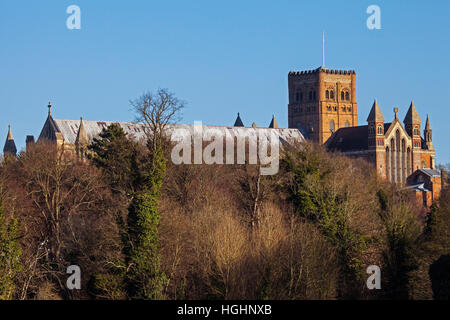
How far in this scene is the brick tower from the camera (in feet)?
471

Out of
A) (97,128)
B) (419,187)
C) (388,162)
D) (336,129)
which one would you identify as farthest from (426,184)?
(97,128)

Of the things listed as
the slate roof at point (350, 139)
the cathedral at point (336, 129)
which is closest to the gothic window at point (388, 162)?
the cathedral at point (336, 129)

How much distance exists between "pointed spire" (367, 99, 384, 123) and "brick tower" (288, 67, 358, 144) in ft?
54.2

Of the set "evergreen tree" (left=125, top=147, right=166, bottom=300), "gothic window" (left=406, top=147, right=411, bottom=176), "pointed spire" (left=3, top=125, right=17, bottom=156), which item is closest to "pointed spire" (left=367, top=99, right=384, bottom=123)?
"gothic window" (left=406, top=147, right=411, bottom=176)

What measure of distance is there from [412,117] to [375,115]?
862 cm

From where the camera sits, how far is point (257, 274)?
149 ft

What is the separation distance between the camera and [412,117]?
429 feet

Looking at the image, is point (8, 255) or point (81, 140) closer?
point (8, 255)

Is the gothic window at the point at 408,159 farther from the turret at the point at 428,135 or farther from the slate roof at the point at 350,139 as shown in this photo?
the turret at the point at 428,135

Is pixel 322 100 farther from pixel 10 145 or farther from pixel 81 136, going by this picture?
pixel 81 136
